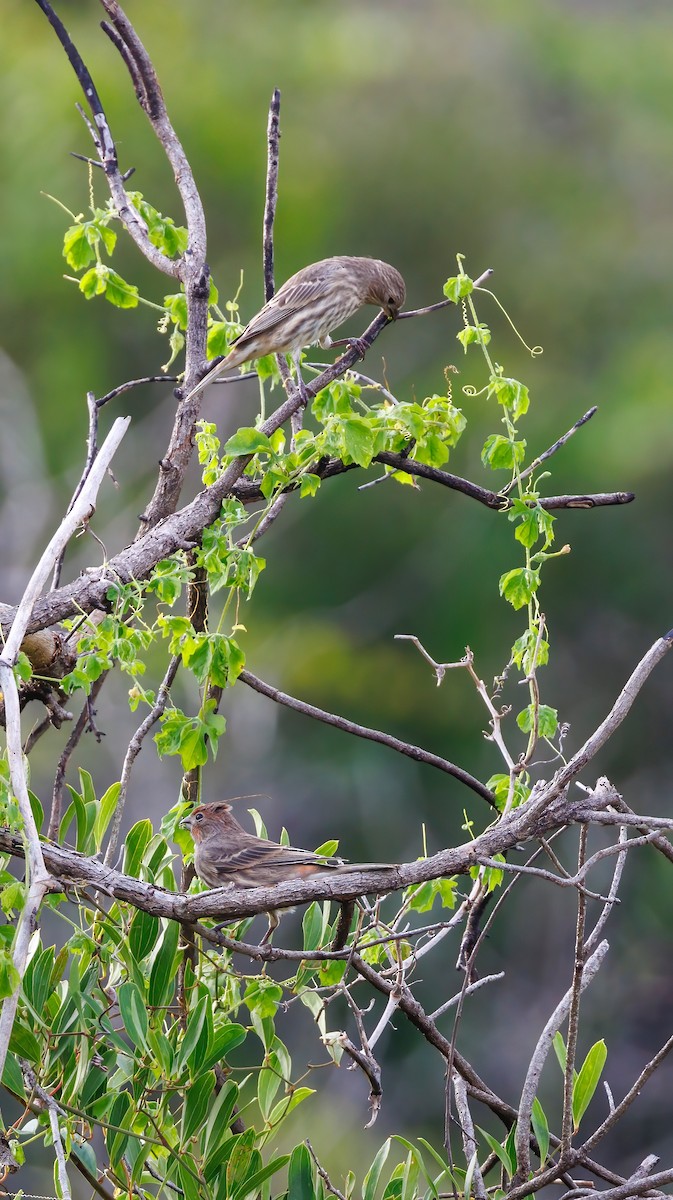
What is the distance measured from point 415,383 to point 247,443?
7.54 m

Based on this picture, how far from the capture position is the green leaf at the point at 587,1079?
66.9 inches

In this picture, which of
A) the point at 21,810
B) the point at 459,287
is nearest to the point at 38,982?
the point at 21,810

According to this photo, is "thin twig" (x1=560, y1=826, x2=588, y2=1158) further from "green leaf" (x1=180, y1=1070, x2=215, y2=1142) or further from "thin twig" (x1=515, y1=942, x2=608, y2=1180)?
"green leaf" (x1=180, y1=1070, x2=215, y2=1142)

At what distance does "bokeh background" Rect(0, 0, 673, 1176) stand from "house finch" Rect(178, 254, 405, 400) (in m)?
4.73

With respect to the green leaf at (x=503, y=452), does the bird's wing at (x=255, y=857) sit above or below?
below

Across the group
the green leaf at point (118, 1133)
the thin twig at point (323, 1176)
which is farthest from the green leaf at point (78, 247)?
the thin twig at point (323, 1176)

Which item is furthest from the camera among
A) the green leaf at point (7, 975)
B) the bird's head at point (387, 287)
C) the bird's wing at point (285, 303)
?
the bird's head at point (387, 287)

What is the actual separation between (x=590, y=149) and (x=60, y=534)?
1155cm

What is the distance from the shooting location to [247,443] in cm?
161

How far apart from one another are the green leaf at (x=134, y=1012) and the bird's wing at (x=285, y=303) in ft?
3.21

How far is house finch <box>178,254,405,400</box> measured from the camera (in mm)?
2111

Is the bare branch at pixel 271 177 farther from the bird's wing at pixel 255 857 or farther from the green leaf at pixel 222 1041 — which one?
the green leaf at pixel 222 1041

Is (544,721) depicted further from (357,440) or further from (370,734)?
(357,440)

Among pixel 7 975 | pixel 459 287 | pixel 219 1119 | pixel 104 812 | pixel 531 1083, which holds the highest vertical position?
pixel 459 287
